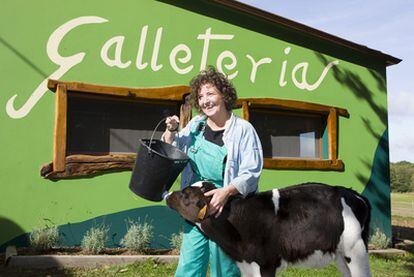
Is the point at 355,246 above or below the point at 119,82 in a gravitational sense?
below

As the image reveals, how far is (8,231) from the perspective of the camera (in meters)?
6.52

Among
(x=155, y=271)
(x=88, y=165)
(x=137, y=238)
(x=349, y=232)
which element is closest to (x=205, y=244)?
(x=349, y=232)

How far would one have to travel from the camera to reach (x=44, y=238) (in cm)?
636

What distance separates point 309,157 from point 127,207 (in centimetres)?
423

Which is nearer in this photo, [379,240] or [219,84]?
[219,84]

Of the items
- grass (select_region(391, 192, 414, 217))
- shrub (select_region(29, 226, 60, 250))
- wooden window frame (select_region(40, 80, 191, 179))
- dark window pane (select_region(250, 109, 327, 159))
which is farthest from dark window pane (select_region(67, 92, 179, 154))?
grass (select_region(391, 192, 414, 217))

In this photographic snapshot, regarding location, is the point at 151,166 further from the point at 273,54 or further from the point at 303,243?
the point at 273,54

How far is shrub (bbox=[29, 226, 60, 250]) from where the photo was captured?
6.34 meters

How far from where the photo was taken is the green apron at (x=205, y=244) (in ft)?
11.0

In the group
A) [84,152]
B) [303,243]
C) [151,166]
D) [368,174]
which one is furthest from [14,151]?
[368,174]

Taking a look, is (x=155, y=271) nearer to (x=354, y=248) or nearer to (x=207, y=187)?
(x=354, y=248)

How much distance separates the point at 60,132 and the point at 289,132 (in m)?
4.74

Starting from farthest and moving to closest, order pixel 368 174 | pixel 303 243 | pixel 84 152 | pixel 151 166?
pixel 368 174, pixel 84 152, pixel 303 243, pixel 151 166

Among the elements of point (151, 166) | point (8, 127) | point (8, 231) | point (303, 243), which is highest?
point (8, 127)
